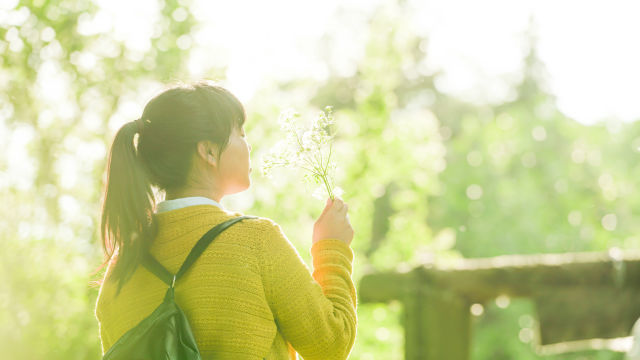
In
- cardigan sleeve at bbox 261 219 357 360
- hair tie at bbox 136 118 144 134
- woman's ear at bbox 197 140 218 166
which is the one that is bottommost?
cardigan sleeve at bbox 261 219 357 360

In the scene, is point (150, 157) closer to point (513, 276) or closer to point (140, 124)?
point (140, 124)

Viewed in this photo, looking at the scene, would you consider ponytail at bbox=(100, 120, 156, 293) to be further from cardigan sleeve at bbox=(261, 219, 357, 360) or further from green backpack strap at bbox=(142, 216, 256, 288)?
cardigan sleeve at bbox=(261, 219, 357, 360)

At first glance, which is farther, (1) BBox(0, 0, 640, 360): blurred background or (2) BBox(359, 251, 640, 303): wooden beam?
(1) BBox(0, 0, 640, 360): blurred background

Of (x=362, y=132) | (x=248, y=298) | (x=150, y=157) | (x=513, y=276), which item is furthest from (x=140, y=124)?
(x=362, y=132)

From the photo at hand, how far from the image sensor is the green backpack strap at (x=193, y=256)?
139cm

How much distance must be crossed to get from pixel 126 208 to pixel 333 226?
Result: 0.52 meters

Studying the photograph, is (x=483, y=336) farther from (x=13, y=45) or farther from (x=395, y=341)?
(x=13, y=45)

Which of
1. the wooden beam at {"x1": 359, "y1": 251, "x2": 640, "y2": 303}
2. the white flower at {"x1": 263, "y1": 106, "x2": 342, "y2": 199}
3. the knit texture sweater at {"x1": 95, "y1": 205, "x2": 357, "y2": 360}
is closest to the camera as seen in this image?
the knit texture sweater at {"x1": 95, "y1": 205, "x2": 357, "y2": 360}

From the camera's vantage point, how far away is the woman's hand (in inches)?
63.6

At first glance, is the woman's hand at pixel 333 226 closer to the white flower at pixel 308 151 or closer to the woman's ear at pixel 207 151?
the white flower at pixel 308 151

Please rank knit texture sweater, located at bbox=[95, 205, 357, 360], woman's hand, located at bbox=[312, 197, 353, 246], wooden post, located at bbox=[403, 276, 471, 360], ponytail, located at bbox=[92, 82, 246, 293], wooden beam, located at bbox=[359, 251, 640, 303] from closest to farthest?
1. knit texture sweater, located at bbox=[95, 205, 357, 360]
2. ponytail, located at bbox=[92, 82, 246, 293]
3. woman's hand, located at bbox=[312, 197, 353, 246]
4. wooden beam, located at bbox=[359, 251, 640, 303]
5. wooden post, located at bbox=[403, 276, 471, 360]

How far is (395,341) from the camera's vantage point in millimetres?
9133

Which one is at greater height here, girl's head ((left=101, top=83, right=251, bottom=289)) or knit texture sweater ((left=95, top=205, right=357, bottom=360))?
girl's head ((left=101, top=83, right=251, bottom=289))

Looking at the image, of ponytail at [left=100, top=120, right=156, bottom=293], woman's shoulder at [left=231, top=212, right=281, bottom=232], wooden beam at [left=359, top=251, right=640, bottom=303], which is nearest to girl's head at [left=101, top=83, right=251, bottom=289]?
ponytail at [left=100, top=120, right=156, bottom=293]
